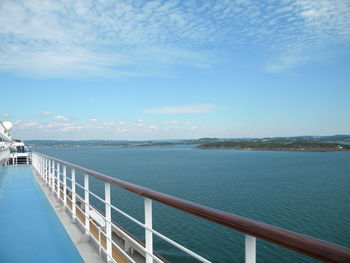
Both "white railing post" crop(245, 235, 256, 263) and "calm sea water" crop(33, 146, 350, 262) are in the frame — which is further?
"calm sea water" crop(33, 146, 350, 262)

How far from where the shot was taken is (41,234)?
3.29 meters

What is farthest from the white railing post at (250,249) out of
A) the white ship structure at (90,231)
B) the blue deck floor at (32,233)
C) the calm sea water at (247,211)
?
the calm sea water at (247,211)

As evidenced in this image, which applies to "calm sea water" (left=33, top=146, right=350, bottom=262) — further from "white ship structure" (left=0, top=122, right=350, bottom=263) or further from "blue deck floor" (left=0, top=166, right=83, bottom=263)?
"blue deck floor" (left=0, top=166, right=83, bottom=263)

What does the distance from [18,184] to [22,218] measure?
130 inches

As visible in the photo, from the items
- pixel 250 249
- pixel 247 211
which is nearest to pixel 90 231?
pixel 250 249

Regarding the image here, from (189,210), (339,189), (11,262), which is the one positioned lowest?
(339,189)

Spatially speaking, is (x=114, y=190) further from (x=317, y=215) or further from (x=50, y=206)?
(x=50, y=206)

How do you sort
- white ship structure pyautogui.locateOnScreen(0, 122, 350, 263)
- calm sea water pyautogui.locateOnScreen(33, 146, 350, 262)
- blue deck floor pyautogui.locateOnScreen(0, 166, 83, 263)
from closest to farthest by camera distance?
white ship structure pyautogui.locateOnScreen(0, 122, 350, 263) < blue deck floor pyautogui.locateOnScreen(0, 166, 83, 263) < calm sea water pyautogui.locateOnScreen(33, 146, 350, 262)

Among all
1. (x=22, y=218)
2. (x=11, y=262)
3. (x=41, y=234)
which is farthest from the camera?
(x=22, y=218)

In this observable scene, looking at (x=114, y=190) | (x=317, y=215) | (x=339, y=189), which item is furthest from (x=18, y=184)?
(x=339, y=189)

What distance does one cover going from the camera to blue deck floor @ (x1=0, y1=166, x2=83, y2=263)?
268 centimetres

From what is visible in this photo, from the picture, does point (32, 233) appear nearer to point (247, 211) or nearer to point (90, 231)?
point (90, 231)

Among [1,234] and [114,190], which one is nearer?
[1,234]

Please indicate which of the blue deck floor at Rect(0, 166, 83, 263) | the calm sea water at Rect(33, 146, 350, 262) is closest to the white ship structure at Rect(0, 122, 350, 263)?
the blue deck floor at Rect(0, 166, 83, 263)
